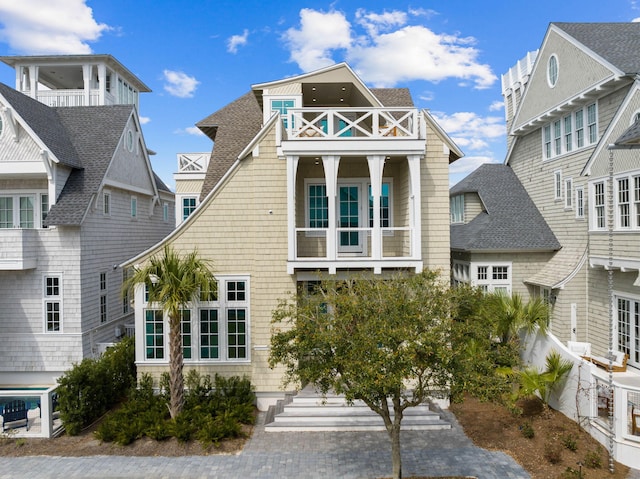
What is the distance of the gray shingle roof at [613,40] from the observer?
16.2 metres

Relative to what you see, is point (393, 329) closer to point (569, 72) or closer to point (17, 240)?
point (17, 240)

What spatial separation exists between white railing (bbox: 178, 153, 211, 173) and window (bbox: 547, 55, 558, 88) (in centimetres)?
1623

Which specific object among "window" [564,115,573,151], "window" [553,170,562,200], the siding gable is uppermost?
the siding gable

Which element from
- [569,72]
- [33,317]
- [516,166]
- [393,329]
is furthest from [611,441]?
[33,317]

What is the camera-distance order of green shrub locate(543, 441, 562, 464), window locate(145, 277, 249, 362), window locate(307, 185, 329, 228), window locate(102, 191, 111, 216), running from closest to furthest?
green shrub locate(543, 441, 562, 464) < window locate(145, 277, 249, 362) < window locate(307, 185, 329, 228) < window locate(102, 191, 111, 216)

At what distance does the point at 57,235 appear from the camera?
1697 cm

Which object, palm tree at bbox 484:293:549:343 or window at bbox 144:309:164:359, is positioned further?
palm tree at bbox 484:293:549:343

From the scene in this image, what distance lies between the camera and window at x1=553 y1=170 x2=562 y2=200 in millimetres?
19625

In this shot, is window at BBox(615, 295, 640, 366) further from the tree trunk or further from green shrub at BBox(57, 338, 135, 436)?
green shrub at BBox(57, 338, 135, 436)

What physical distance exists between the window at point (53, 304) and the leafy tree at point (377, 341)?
11.6 m

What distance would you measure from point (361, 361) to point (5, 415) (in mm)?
10776

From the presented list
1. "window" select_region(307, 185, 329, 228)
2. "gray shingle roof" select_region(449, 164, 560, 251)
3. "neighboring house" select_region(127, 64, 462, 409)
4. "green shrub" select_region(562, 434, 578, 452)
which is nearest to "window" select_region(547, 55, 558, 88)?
"gray shingle roof" select_region(449, 164, 560, 251)

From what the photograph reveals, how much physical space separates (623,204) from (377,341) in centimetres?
1185

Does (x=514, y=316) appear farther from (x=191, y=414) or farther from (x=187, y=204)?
(x=187, y=204)
